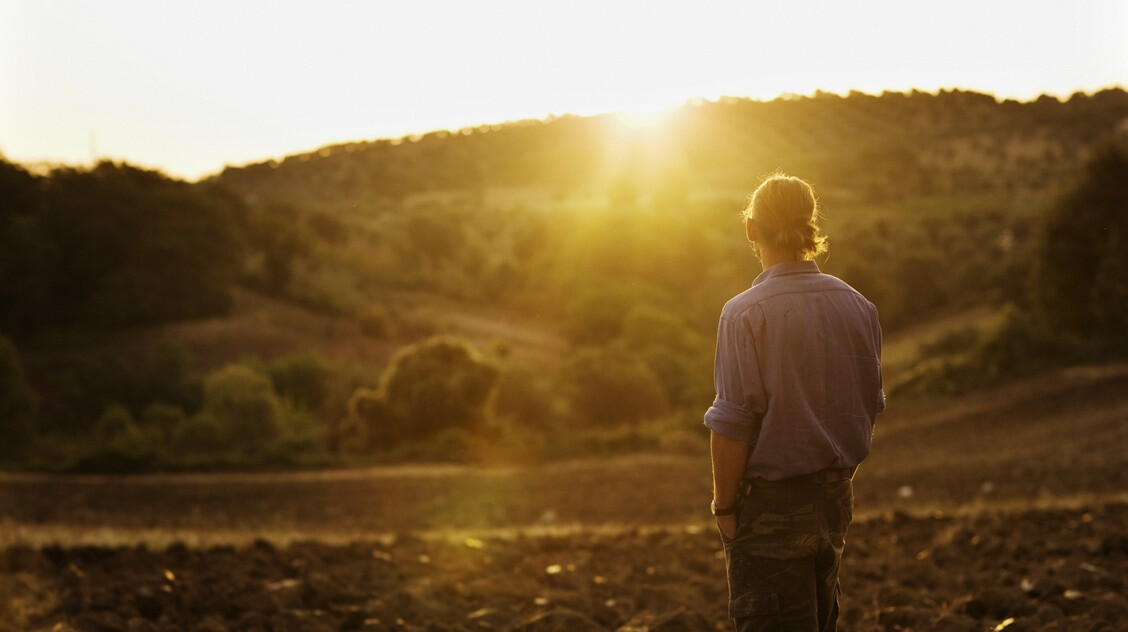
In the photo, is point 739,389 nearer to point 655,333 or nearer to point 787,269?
point 787,269

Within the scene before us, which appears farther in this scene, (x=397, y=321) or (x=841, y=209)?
(x=841, y=209)

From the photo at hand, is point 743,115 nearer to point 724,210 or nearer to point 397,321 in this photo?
point 724,210

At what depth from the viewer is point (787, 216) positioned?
3133 millimetres

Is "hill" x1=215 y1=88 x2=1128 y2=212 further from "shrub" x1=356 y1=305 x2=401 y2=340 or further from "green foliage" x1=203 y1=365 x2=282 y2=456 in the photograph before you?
"green foliage" x1=203 y1=365 x2=282 y2=456

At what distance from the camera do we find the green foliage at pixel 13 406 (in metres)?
22.2

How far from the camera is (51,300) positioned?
3472 centimetres

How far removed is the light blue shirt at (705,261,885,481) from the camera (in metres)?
3.05

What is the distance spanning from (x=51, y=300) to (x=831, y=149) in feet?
152

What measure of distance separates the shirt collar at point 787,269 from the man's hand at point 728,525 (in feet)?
2.25

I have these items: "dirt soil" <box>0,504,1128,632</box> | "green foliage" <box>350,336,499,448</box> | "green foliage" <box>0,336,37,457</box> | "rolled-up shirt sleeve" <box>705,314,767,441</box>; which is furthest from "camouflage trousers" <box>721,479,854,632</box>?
"green foliage" <box>0,336,37,457</box>

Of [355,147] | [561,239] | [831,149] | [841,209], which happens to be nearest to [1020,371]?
[561,239]

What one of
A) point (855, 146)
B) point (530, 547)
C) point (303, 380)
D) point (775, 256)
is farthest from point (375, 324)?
point (855, 146)

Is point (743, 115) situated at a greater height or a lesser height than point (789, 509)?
greater

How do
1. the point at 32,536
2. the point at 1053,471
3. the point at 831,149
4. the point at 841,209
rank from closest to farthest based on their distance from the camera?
the point at 32,536 < the point at 1053,471 < the point at 841,209 < the point at 831,149
